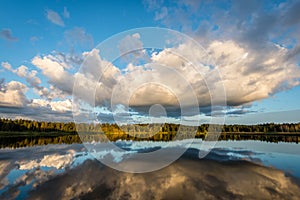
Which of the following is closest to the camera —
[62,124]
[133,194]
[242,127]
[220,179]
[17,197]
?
[17,197]

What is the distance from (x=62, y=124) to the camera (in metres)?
170

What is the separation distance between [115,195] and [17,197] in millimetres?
4762

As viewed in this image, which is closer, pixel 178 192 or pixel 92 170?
pixel 178 192

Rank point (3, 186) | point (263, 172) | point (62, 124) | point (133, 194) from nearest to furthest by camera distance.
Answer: point (133, 194) < point (3, 186) < point (263, 172) < point (62, 124)

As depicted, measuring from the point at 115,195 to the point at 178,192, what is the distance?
3.35 meters

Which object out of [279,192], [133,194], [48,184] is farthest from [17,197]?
[279,192]

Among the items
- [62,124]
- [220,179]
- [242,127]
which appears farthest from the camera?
[242,127]

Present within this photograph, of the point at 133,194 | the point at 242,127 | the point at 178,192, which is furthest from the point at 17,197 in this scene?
the point at 242,127

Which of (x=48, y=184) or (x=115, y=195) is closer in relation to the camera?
(x=115, y=195)

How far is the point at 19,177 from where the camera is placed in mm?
→ 14352

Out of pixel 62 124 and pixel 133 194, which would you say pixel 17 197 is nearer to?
pixel 133 194

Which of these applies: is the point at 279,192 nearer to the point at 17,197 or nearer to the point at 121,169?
the point at 121,169

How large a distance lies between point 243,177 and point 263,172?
110 inches

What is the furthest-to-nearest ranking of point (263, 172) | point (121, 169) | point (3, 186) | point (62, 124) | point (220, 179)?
point (62, 124) → point (121, 169) → point (263, 172) → point (220, 179) → point (3, 186)
